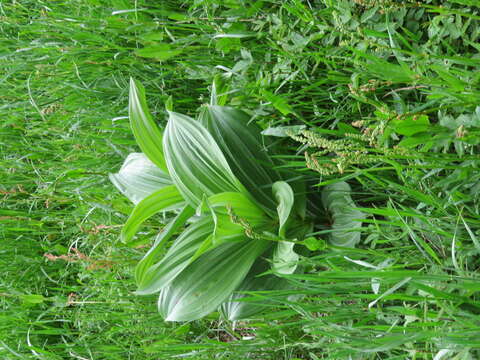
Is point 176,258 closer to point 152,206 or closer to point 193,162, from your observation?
point 152,206

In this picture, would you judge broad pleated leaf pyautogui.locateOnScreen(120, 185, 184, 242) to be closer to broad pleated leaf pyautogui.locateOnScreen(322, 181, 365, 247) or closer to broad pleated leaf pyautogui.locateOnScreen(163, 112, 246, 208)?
broad pleated leaf pyautogui.locateOnScreen(163, 112, 246, 208)

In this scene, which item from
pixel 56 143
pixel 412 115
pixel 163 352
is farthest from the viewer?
pixel 56 143

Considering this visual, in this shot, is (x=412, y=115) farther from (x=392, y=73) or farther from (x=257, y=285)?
(x=257, y=285)

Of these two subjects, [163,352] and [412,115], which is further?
[163,352]

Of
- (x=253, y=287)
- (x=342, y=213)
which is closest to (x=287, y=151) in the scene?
(x=342, y=213)

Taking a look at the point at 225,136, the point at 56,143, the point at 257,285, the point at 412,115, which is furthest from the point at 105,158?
the point at 412,115

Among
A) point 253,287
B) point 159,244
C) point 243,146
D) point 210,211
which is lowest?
point 253,287

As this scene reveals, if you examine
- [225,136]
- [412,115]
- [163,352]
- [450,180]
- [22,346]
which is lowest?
[22,346]

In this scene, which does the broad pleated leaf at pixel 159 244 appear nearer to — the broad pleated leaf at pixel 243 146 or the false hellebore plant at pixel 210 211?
the false hellebore plant at pixel 210 211
